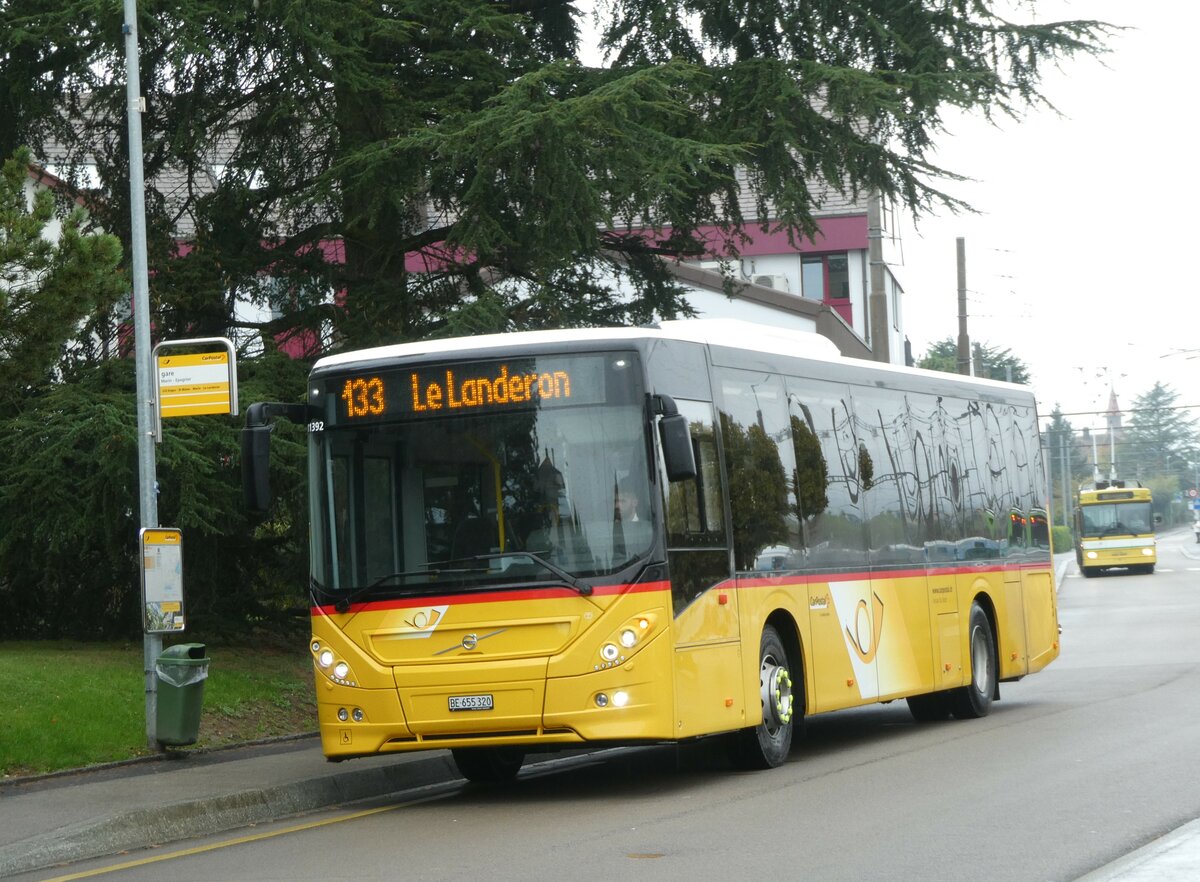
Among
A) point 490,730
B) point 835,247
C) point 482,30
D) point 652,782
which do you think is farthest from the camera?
point 835,247

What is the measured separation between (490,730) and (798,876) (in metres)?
3.76

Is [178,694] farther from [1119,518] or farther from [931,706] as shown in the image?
[1119,518]

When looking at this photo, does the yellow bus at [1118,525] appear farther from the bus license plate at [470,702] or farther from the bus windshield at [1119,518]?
the bus license plate at [470,702]

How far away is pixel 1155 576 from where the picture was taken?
62812mm

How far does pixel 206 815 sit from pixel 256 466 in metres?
2.28

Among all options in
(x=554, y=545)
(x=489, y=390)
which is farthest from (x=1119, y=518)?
(x=554, y=545)

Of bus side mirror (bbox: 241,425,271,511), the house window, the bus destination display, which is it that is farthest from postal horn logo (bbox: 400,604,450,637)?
the house window

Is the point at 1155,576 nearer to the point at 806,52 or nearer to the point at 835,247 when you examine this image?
the point at 835,247

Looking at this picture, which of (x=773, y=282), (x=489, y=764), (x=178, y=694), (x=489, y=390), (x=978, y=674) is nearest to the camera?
(x=489, y=390)

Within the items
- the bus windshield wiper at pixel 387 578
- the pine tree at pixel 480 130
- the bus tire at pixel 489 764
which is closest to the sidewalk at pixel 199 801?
the bus tire at pixel 489 764

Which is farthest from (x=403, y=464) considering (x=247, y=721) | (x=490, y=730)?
(x=247, y=721)

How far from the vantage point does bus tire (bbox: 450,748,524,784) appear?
44.3ft

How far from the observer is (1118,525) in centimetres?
6375

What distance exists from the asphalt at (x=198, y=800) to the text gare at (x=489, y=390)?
2.92 m
